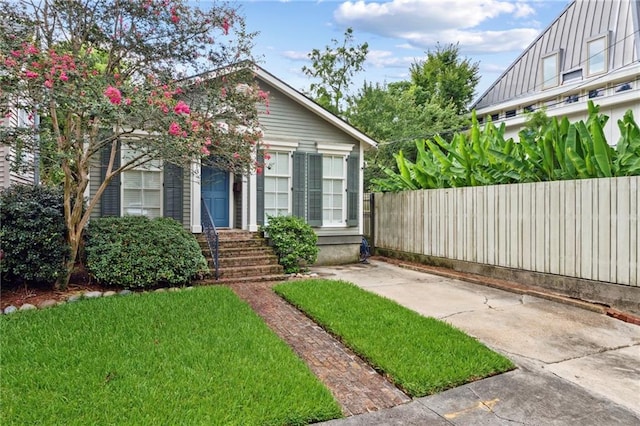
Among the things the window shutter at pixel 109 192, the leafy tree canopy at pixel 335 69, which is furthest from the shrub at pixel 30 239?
the leafy tree canopy at pixel 335 69

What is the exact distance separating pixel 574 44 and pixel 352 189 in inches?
553

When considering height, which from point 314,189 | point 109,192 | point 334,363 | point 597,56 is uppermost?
point 597,56

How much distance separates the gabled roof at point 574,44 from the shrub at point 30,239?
1884 cm

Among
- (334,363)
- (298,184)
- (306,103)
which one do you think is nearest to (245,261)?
(298,184)

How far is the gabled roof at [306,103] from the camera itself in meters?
9.77

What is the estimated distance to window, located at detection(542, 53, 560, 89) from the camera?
18.0 meters

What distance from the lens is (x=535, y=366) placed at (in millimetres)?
4031

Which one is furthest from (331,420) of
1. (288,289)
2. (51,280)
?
(51,280)

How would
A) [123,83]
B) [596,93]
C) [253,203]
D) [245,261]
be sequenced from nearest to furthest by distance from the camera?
1. [123,83]
2. [245,261]
3. [253,203]
4. [596,93]

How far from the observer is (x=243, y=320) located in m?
5.23

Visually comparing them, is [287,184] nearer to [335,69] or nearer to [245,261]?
[245,261]

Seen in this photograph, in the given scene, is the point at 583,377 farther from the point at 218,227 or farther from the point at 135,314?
the point at 218,227

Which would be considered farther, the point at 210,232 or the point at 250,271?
the point at 210,232

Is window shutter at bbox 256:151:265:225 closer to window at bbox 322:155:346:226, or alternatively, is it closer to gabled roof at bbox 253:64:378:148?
window at bbox 322:155:346:226
